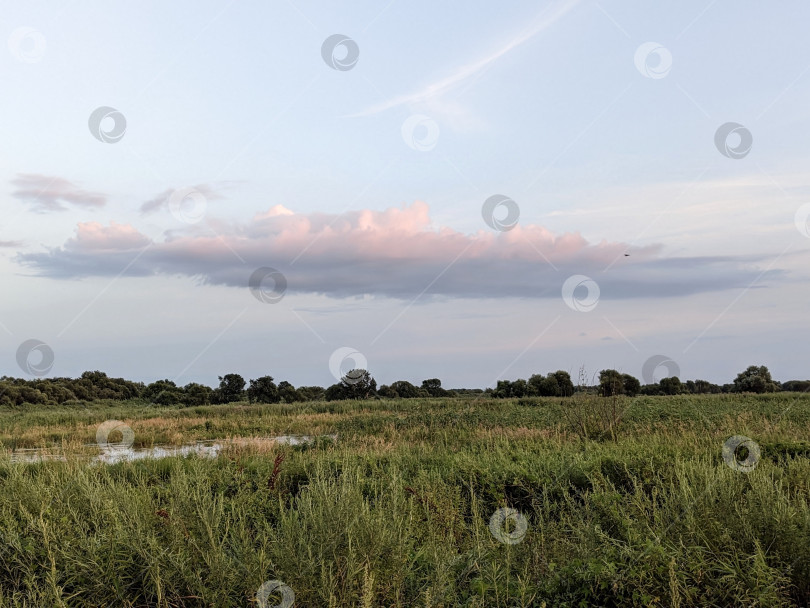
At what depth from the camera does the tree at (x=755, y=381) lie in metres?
61.1

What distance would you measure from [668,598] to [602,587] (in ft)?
1.75

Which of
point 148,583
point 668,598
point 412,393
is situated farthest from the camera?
point 412,393

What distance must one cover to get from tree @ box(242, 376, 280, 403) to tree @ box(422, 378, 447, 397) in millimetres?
17902

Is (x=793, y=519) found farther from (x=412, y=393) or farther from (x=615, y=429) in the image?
(x=412, y=393)

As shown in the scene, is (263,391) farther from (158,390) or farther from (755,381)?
(755,381)

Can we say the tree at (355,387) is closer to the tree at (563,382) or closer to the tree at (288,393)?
the tree at (288,393)

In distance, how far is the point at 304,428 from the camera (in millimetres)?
30328

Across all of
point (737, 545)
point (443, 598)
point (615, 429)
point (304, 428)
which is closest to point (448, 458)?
point (615, 429)

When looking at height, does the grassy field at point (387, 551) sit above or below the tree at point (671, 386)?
below

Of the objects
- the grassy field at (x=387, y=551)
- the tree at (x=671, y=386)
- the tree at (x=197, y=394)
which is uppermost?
the tree at (x=671, y=386)

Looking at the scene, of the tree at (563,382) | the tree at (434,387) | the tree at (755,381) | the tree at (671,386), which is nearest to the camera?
the tree at (563,382)

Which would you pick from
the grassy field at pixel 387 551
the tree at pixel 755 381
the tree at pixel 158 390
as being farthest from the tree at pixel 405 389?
the grassy field at pixel 387 551

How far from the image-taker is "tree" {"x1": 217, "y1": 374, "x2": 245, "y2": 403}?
2608 inches

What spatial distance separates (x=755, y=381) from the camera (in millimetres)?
62031
